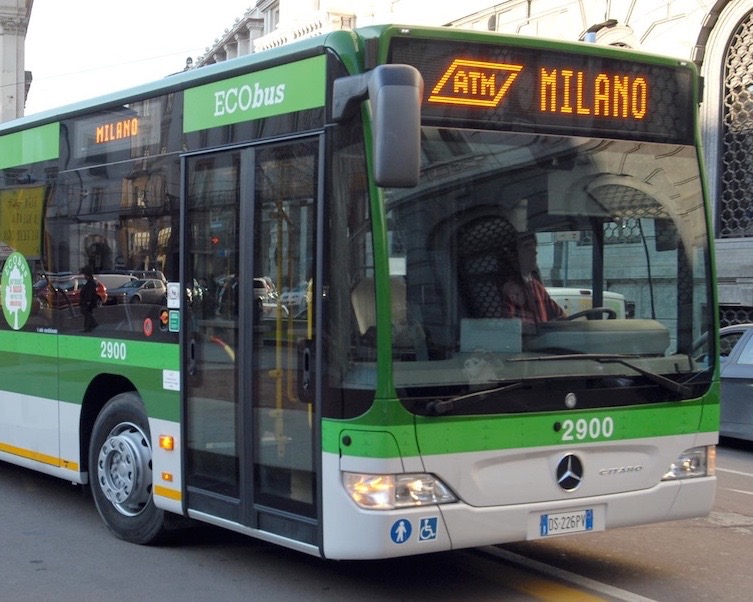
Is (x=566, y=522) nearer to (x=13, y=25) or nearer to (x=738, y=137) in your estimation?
(x=738, y=137)

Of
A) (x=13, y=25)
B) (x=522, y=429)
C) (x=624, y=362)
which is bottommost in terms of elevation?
(x=522, y=429)

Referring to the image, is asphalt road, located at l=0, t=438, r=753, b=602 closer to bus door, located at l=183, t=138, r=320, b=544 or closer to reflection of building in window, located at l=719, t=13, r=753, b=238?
bus door, located at l=183, t=138, r=320, b=544

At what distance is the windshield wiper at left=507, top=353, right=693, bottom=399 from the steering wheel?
0.64ft

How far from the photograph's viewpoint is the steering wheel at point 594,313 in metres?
5.96

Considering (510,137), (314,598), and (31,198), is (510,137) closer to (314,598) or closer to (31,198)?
(314,598)

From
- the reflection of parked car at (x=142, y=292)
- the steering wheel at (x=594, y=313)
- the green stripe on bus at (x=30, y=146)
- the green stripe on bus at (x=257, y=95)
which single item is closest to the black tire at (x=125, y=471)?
the reflection of parked car at (x=142, y=292)

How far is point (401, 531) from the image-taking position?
5.49 m

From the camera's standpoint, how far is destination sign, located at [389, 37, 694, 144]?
18.6 feet

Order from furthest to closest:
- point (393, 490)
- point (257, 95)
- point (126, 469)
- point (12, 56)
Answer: point (12, 56)
point (126, 469)
point (257, 95)
point (393, 490)

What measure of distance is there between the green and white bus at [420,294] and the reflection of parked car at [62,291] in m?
0.59

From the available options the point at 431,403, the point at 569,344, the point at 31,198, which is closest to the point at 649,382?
the point at 569,344

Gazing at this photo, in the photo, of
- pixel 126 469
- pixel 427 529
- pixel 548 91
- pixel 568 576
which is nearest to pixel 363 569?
pixel 568 576

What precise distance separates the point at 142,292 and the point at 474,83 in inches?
107

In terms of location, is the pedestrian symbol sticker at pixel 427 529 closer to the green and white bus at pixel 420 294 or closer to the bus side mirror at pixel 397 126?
the green and white bus at pixel 420 294
